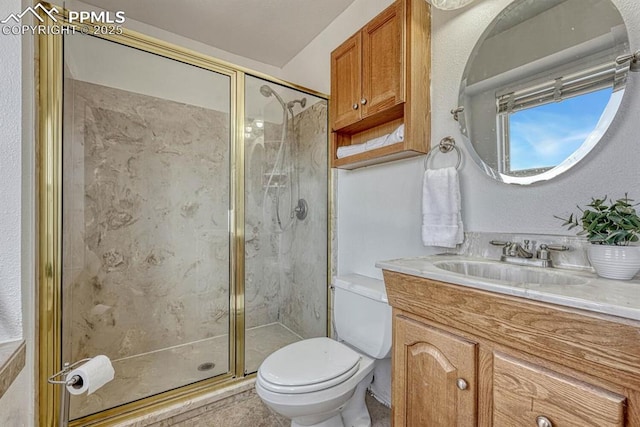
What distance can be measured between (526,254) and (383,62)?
104 cm

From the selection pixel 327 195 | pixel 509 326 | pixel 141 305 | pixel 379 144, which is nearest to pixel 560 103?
pixel 379 144

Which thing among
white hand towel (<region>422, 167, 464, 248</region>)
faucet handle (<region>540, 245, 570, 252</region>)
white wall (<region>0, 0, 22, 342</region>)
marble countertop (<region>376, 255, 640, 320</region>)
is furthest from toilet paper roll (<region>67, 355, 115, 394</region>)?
faucet handle (<region>540, 245, 570, 252</region>)

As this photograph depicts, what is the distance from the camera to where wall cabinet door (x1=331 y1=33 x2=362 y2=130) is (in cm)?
153

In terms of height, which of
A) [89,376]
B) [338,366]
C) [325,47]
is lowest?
[338,366]

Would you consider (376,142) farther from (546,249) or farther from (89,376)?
(89,376)

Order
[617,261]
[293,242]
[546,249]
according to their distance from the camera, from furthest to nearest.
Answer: [293,242]
[546,249]
[617,261]

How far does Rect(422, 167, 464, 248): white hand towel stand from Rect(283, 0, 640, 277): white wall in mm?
62

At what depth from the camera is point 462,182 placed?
1.27 meters

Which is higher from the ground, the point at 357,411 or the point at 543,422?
the point at 543,422

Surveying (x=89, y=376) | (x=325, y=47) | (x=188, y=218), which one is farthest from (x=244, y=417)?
(x=325, y=47)

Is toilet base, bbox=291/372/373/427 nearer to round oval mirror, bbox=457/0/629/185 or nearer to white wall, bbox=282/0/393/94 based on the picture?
round oval mirror, bbox=457/0/629/185

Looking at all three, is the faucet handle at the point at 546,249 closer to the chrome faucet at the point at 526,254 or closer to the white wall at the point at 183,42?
the chrome faucet at the point at 526,254

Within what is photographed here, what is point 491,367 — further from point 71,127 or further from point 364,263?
point 71,127

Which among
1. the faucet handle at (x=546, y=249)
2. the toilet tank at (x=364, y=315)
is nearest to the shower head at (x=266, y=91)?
the toilet tank at (x=364, y=315)
